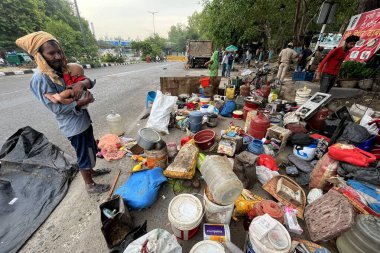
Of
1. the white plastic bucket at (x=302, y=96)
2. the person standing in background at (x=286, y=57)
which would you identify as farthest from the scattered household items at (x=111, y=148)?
the person standing in background at (x=286, y=57)

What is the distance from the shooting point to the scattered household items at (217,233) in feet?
5.81

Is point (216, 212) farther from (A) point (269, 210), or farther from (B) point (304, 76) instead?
(B) point (304, 76)

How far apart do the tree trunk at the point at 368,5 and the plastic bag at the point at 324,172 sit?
763 centimetres

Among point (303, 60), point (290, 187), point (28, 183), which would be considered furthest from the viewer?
point (303, 60)

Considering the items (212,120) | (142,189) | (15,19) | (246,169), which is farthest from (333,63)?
(15,19)

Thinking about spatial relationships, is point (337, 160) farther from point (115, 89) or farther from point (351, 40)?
point (115, 89)

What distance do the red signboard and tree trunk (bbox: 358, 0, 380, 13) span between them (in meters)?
0.65

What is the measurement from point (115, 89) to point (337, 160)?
348 inches

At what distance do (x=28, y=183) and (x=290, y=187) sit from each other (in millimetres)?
4121

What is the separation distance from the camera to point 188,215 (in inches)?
71.9

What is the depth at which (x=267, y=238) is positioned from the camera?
154cm

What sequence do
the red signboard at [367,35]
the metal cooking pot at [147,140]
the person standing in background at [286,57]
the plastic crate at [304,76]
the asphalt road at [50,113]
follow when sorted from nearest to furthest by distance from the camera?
the metal cooking pot at [147,140], the asphalt road at [50,113], the red signboard at [367,35], the person standing in background at [286,57], the plastic crate at [304,76]

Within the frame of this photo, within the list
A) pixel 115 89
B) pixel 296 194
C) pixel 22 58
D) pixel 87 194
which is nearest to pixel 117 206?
pixel 87 194

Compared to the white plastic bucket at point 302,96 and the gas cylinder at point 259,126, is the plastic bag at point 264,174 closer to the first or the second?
the gas cylinder at point 259,126
